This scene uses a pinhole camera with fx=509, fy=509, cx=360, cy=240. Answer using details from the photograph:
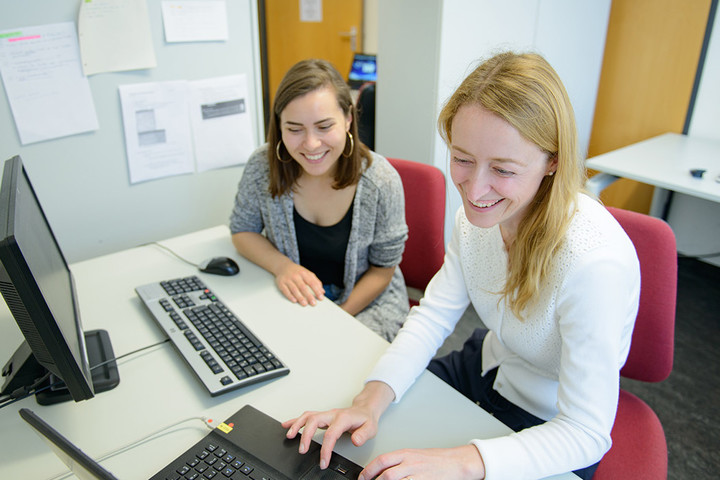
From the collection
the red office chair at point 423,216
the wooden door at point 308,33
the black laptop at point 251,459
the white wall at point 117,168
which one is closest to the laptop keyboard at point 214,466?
the black laptop at point 251,459

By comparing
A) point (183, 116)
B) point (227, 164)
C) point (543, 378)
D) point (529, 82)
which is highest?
point (529, 82)

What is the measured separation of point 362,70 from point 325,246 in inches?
124

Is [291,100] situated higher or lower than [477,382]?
higher

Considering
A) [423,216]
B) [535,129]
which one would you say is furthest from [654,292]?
[423,216]

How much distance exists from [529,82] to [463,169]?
0.54 ft

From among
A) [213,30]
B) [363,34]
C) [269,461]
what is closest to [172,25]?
[213,30]

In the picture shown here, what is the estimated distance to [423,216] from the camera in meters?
1.50

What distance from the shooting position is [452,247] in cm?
108

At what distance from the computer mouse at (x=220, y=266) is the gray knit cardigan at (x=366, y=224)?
0.18 m

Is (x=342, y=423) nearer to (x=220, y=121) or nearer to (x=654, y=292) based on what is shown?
(x=654, y=292)

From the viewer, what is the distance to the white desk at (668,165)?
194 cm

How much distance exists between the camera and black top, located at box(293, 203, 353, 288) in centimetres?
142

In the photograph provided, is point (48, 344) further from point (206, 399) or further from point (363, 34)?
point (363, 34)

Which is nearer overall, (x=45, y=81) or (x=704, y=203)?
(x=45, y=81)
